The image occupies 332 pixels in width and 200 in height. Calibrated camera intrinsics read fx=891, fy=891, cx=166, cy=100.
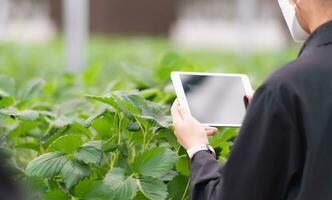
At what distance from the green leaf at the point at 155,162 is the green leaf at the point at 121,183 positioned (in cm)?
5

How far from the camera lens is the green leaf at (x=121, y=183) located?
2395mm

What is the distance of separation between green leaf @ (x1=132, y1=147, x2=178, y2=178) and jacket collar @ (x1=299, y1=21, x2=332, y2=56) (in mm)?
569

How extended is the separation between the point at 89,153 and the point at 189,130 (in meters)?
0.40

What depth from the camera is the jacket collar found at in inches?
79.4

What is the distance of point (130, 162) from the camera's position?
8.58 ft

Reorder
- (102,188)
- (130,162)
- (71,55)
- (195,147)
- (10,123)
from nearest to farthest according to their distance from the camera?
1. (195,147)
2. (102,188)
3. (130,162)
4. (10,123)
5. (71,55)

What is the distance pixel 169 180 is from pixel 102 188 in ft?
0.68

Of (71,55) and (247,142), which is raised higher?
(247,142)

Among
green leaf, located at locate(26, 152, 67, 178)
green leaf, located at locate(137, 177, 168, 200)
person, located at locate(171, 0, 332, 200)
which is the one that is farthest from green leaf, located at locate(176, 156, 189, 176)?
person, located at locate(171, 0, 332, 200)

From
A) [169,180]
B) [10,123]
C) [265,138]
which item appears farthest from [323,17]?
[10,123]

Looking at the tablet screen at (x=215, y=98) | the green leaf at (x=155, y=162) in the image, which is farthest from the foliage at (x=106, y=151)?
the tablet screen at (x=215, y=98)

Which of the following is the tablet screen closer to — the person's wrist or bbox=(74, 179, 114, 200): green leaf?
the person's wrist

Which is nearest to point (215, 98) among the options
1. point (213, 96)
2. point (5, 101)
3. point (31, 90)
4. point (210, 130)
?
point (213, 96)

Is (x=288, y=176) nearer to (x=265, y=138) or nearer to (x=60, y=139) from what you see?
(x=265, y=138)
